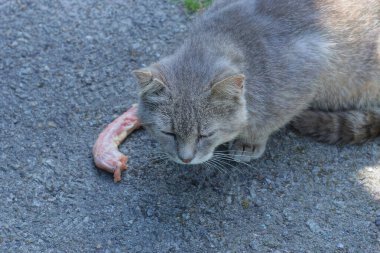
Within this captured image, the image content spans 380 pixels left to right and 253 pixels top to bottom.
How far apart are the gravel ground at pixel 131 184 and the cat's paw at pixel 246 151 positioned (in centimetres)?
6

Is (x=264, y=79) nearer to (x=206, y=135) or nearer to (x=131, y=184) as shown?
(x=206, y=135)

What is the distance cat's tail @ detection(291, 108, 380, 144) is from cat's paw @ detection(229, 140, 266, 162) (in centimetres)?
40

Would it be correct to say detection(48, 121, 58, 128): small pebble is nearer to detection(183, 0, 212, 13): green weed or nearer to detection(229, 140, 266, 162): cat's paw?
detection(229, 140, 266, 162): cat's paw

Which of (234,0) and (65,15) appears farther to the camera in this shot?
(65,15)

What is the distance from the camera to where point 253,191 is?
4.00 metres

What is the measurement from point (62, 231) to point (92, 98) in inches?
49.4

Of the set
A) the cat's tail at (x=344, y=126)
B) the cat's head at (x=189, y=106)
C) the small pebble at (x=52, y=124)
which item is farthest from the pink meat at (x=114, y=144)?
the cat's tail at (x=344, y=126)


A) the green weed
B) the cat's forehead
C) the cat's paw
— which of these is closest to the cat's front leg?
the cat's paw

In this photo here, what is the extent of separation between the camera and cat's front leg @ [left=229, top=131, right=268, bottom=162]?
13.7ft

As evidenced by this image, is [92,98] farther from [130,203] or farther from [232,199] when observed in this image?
[232,199]

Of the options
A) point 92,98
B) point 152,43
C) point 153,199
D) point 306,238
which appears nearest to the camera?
point 306,238

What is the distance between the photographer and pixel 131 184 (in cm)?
405

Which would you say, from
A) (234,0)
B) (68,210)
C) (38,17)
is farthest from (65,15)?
(68,210)

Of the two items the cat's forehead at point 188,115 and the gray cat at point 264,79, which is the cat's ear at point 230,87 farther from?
the cat's forehead at point 188,115
